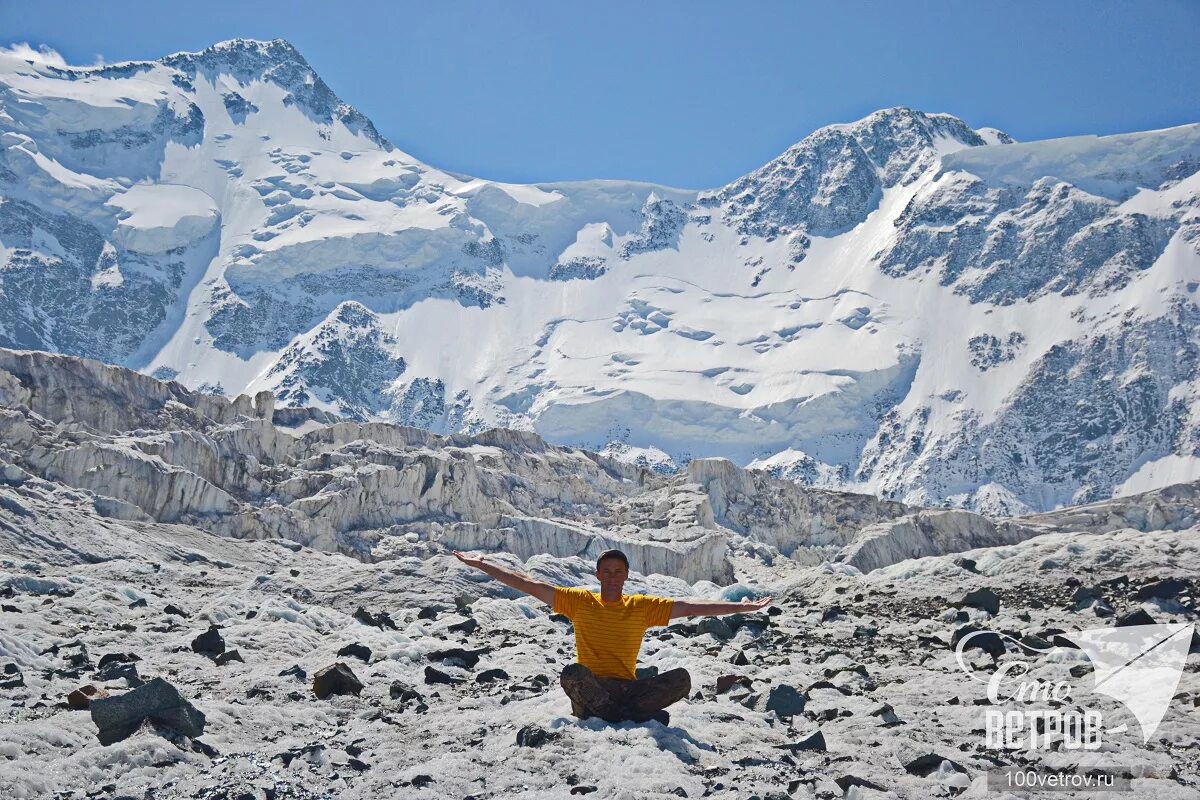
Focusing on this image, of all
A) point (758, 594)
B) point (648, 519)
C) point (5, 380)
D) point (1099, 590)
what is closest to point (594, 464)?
point (648, 519)

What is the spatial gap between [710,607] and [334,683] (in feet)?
18.0

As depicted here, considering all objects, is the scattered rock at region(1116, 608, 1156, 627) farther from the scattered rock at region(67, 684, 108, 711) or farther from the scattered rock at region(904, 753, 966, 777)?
the scattered rock at region(67, 684, 108, 711)

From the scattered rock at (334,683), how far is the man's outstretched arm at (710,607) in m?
5.06

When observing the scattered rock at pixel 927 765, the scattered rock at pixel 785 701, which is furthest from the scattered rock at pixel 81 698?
the scattered rock at pixel 927 765

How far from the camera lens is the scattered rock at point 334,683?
1430 cm

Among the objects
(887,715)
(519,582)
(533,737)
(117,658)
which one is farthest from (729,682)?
(117,658)

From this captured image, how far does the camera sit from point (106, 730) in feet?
35.5

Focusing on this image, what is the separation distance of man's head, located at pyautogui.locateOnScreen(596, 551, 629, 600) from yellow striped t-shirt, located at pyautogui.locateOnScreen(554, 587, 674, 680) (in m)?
0.17

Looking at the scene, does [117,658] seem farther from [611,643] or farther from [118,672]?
[611,643]

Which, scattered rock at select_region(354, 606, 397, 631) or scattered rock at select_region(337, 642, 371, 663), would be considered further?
scattered rock at select_region(354, 606, 397, 631)

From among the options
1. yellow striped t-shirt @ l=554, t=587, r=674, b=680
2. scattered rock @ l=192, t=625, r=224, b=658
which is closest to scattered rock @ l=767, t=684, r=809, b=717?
yellow striped t-shirt @ l=554, t=587, r=674, b=680

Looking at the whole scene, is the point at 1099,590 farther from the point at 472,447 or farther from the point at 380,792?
the point at 472,447

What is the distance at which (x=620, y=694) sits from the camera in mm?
11742

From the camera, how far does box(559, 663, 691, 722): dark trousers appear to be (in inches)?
458
